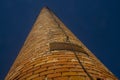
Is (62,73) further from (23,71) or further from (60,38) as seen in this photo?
(60,38)

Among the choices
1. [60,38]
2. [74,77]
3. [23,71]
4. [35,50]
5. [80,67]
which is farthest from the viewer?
[60,38]

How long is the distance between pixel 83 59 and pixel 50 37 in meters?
1.41

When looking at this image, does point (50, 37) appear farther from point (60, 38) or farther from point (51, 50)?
point (51, 50)

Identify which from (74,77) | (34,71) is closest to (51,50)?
(34,71)

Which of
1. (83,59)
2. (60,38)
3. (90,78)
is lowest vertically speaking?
(90,78)

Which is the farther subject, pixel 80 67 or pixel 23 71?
pixel 23 71

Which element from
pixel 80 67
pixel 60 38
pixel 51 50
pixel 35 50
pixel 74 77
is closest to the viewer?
pixel 74 77

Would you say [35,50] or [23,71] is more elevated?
[35,50]

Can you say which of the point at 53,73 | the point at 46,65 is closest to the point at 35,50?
the point at 46,65

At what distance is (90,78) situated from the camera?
11.1 ft

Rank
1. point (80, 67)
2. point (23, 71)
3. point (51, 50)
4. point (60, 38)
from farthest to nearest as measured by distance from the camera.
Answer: point (60, 38) < point (51, 50) < point (23, 71) < point (80, 67)

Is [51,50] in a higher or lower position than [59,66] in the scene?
higher

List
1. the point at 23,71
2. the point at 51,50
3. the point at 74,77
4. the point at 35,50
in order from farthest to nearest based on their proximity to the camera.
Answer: the point at 35,50, the point at 51,50, the point at 23,71, the point at 74,77

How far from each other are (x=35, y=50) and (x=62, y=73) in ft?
4.60
